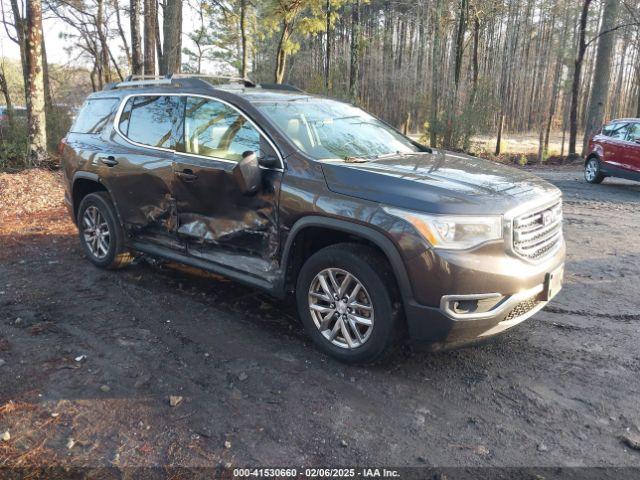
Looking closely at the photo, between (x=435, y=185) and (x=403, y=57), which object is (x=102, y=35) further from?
(x=435, y=185)

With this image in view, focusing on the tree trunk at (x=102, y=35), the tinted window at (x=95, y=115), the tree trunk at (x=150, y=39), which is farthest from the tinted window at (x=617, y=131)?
the tree trunk at (x=102, y=35)

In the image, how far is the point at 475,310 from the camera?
322 centimetres

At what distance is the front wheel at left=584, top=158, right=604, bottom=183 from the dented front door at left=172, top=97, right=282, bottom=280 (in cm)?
1124

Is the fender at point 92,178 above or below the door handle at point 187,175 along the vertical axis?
below

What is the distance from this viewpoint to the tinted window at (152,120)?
4.68 m

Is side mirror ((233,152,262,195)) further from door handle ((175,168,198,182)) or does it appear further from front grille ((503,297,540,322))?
front grille ((503,297,540,322))

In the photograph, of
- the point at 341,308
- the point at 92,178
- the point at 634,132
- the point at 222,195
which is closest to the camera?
the point at 341,308

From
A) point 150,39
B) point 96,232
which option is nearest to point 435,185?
point 96,232

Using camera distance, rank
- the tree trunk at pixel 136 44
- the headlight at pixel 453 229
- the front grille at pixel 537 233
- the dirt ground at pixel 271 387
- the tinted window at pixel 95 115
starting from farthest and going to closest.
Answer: the tree trunk at pixel 136 44, the tinted window at pixel 95 115, the front grille at pixel 537 233, the headlight at pixel 453 229, the dirt ground at pixel 271 387

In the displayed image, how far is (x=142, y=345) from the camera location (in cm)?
392

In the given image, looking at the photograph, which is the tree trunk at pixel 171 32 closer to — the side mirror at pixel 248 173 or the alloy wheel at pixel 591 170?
the alloy wheel at pixel 591 170

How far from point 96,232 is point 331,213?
3.32 m

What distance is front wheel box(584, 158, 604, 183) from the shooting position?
41.4 feet

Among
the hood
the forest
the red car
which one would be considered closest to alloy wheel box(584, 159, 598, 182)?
the red car
